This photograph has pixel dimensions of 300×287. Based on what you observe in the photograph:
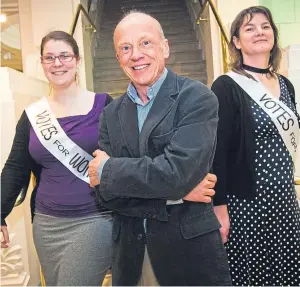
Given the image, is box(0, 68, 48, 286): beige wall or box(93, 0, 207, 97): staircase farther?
box(93, 0, 207, 97): staircase

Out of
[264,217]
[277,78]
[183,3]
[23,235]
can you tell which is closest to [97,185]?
[264,217]

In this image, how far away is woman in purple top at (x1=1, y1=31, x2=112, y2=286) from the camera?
60.3 inches

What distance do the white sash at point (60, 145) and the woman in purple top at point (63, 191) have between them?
0.02m

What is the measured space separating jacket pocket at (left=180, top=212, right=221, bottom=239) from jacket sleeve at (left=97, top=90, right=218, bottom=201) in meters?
0.08

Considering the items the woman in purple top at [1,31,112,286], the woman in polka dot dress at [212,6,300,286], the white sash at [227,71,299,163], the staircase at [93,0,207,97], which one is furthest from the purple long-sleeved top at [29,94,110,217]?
the staircase at [93,0,207,97]

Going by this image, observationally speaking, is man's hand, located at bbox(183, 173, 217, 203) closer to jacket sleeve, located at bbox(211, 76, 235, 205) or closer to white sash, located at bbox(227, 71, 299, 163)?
jacket sleeve, located at bbox(211, 76, 235, 205)

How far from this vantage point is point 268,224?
5.18 feet

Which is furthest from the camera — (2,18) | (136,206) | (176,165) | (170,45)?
(170,45)

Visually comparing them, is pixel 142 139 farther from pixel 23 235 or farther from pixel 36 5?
pixel 36 5

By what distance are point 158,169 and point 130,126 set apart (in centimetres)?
20

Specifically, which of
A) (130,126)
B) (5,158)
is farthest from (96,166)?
(5,158)

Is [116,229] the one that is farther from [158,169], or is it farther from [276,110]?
[276,110]

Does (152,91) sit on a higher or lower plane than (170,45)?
lower

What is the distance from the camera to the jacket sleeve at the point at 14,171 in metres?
1.57
